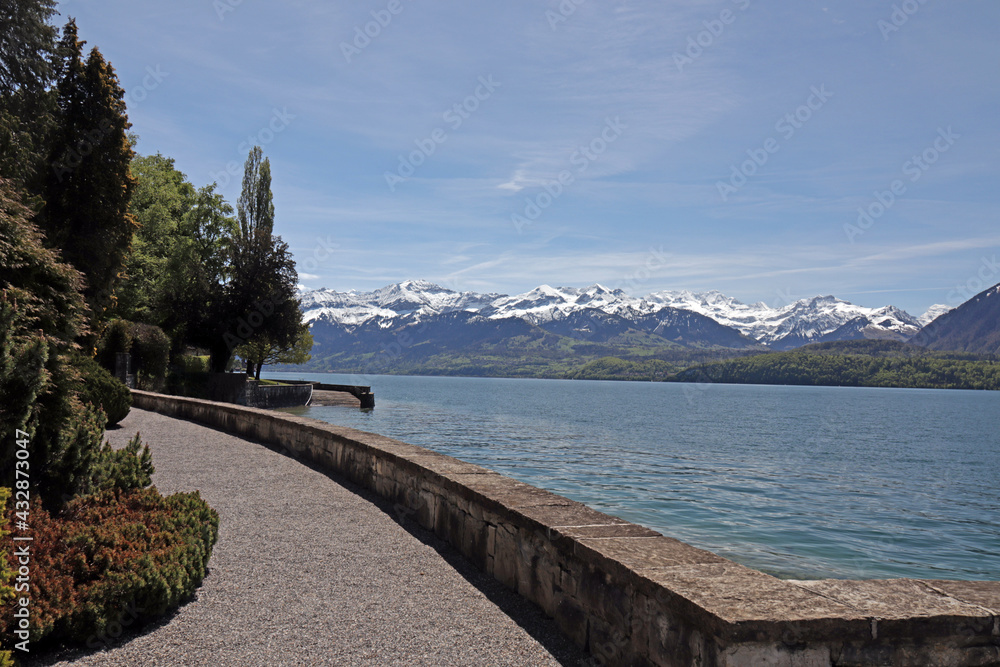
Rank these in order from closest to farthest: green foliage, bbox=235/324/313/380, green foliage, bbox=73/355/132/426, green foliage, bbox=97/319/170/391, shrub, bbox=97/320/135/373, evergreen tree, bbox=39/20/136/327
A: green foliage, bbox=73/355/132/426 < evergreen tree, bbox=39/20/136/327 < shrub, bbox=97/320/135/373 < green foliage, bbox=97/319/170/391 < green foliage, bbox=235/324/313/380

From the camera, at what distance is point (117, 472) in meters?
6.60

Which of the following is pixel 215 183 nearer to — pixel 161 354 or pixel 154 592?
pixel 161 354

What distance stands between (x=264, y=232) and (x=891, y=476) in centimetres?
3909

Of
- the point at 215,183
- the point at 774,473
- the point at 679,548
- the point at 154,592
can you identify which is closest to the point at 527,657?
the point at 679,548

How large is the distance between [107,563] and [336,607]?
1708mm

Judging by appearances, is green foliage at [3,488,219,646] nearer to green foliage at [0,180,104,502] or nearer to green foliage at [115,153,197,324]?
green foliage at [0,180,104,502]

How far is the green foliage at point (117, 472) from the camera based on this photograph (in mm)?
6242

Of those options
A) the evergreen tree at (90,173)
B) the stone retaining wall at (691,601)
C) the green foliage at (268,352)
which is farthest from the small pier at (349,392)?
the stone retaining wall at (691,601)

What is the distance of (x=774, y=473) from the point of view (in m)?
29.5

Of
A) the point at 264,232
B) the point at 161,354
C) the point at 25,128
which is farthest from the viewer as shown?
the point at 264,232

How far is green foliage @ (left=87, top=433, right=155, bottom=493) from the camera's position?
246 inches

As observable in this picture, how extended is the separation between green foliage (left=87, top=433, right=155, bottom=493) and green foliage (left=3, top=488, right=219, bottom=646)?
32 cm

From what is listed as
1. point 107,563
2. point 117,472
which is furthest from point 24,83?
point 107,563

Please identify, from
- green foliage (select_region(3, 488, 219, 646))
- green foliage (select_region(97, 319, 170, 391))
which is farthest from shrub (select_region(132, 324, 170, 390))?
green foliage (select_region(3, 488, 219, 646))
